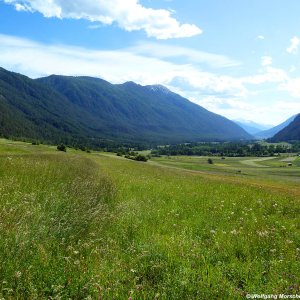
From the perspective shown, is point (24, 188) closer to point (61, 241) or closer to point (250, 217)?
point (61, 241)

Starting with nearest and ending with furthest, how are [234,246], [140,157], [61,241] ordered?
[61,241] < [234,246] < [140,157]

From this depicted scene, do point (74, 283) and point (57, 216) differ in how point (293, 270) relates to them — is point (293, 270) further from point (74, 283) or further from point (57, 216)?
point (57, 216)

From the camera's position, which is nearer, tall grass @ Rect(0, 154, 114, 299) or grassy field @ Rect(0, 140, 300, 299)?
tall grass @ Rect(0, 154, 114, 299)

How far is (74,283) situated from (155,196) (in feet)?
37.7

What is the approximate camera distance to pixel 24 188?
13.8 meters

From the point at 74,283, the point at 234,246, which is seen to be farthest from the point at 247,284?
the point at 74,283

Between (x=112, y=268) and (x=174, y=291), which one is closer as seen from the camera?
(x=174, y=291)

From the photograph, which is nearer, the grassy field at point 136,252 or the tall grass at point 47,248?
the tall grass at point 47,248

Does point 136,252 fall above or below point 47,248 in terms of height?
below

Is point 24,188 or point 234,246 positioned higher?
point 24,188

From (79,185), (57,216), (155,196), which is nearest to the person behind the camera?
(57,216)

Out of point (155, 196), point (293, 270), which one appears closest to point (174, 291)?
point (293, 270)

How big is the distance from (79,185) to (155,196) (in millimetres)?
4438

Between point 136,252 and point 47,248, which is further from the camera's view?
point 136,252
